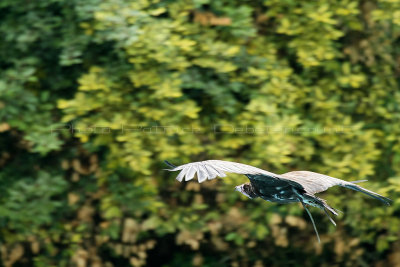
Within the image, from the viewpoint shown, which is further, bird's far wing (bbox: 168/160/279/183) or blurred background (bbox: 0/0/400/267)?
blurred background (bbox: 0/0/400/267)

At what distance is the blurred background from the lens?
438 centimetres

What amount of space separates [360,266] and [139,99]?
252 centimetres

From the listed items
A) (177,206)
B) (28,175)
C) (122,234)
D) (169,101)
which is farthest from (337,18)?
(28,175)

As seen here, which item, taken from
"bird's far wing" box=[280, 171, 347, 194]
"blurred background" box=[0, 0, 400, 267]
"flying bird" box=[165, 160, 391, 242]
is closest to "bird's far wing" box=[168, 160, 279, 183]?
"flying bird" box=[165, 160, 391, 242]

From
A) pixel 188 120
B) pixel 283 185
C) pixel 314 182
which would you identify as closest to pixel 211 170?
pixel 283 185

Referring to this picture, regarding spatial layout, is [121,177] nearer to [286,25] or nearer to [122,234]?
[122,234]

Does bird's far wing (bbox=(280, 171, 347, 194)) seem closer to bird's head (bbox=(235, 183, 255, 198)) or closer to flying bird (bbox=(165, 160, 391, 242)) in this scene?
flying bird (bbox=(165, 160, 391, 242))

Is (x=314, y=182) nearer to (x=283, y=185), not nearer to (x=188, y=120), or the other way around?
(x=283, y=185)

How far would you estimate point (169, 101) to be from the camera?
4.44 metres

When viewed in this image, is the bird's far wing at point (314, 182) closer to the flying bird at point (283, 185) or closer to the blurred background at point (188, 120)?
the flying bird at point (283, 185)

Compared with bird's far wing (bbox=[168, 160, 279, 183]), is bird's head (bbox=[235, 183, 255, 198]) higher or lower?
lower

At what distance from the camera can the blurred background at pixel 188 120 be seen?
4379mm

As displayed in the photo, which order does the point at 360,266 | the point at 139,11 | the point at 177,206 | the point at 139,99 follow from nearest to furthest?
the point at 139,11
the point at 139,99
the point at 177,206
the point at 360,266

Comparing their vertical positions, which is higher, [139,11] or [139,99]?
[139,11]
